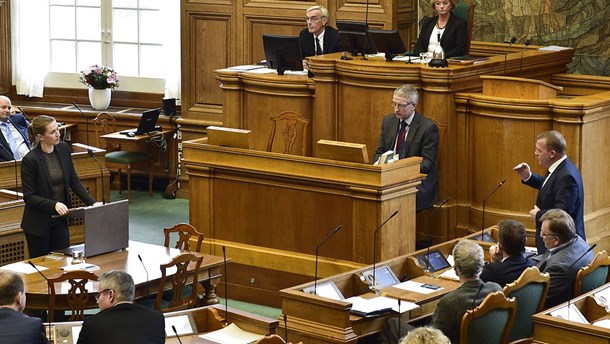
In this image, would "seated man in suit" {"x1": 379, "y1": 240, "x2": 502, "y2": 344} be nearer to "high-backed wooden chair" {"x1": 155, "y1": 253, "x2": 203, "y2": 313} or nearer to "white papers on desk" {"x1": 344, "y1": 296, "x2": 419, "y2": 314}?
"white papers on desk" {"x1": 344, "y1": 296, "x2": 419, "y2": 314}

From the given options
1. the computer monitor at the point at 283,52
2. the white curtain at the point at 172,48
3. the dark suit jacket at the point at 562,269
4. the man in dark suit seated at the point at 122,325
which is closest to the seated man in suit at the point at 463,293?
the dark suit jacket at the point at 562,269

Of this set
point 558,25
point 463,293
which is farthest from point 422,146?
point 558,25

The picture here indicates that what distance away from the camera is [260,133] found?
10.4 metres

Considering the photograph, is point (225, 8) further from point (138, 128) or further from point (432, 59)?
point (432, 59)

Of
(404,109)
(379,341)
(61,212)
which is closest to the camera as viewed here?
(379,341)

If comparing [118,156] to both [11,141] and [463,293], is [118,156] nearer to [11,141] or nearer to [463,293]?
[11,141]

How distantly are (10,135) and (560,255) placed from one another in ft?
18.4

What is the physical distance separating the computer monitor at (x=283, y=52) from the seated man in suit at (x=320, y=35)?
19.5 inches

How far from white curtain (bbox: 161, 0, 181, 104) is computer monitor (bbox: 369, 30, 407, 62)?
3.88 m

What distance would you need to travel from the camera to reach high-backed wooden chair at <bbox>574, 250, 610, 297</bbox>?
6.91 meters

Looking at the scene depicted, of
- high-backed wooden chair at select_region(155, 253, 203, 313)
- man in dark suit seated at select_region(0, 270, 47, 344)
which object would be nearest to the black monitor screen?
high-backed wooden chair at select_region(155, 253, 203, 313)

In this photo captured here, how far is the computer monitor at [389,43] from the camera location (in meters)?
9.73

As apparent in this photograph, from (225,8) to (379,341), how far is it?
258 inches

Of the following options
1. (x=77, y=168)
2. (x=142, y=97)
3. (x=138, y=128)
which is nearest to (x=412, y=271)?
(x=77, y=168)
